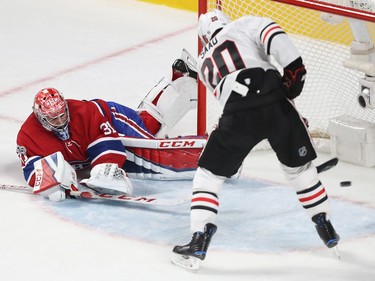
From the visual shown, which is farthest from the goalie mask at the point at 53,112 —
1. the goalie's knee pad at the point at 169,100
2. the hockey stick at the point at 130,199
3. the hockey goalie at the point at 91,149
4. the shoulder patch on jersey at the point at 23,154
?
the goalie's knee pad at the point at 169,100

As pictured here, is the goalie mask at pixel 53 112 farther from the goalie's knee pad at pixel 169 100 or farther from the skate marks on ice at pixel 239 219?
the goalie's knee pad at pixel 169 100

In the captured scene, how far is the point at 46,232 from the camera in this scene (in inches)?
171

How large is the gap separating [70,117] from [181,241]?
76cm

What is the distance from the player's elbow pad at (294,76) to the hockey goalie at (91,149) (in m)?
0.92

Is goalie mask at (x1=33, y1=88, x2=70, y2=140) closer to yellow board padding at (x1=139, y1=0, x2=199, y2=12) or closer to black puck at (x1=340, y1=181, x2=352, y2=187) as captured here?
black puck at (x1=340, y1=181, x2=352, y2=187)

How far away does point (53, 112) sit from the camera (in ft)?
15.1

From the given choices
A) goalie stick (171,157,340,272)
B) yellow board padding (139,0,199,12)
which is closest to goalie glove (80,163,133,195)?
goalie stick (171,157,340,272)

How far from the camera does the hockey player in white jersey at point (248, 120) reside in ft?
12.8

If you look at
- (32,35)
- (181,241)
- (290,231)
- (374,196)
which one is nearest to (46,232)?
(181,241)

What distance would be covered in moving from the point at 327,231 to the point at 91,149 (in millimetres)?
1098

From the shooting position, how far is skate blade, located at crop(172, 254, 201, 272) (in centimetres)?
400

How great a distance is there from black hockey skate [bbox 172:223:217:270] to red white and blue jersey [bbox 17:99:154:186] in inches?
29.3

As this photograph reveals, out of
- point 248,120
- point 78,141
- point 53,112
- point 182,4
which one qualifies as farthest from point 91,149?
point 182,4

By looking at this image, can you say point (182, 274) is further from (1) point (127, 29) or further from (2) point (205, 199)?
(1) point (127, 29)
